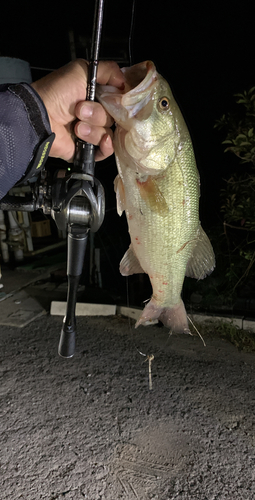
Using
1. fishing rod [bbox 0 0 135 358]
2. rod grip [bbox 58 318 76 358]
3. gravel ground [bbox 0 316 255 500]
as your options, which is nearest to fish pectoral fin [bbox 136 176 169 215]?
fishing rod [bbox 0 0 135 358]

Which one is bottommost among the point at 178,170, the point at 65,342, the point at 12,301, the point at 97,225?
the point at 12,301

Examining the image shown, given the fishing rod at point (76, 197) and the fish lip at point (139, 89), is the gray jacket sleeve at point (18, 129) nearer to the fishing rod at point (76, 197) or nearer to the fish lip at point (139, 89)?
the fishing rod at point (76, 197)

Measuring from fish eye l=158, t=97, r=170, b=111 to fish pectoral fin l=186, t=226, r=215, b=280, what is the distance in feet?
1.81

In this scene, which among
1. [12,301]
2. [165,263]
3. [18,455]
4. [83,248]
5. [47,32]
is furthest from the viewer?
[47,32]

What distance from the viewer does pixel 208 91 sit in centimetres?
613

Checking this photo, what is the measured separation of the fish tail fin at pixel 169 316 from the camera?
1566mm

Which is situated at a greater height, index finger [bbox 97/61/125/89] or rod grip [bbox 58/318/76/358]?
index finger [bbox 97/61/125/89]

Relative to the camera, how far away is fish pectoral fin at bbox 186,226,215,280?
1.58 m

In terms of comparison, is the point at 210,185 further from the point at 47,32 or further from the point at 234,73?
the point at 47,32

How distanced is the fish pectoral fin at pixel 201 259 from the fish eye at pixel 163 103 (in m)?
0.55

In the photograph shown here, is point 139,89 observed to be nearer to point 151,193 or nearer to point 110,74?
point 110,74

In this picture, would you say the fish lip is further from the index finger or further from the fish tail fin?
the fish tail fin

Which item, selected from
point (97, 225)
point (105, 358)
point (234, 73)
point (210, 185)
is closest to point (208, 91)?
point (234, 73)

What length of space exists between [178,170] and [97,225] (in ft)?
1.54
